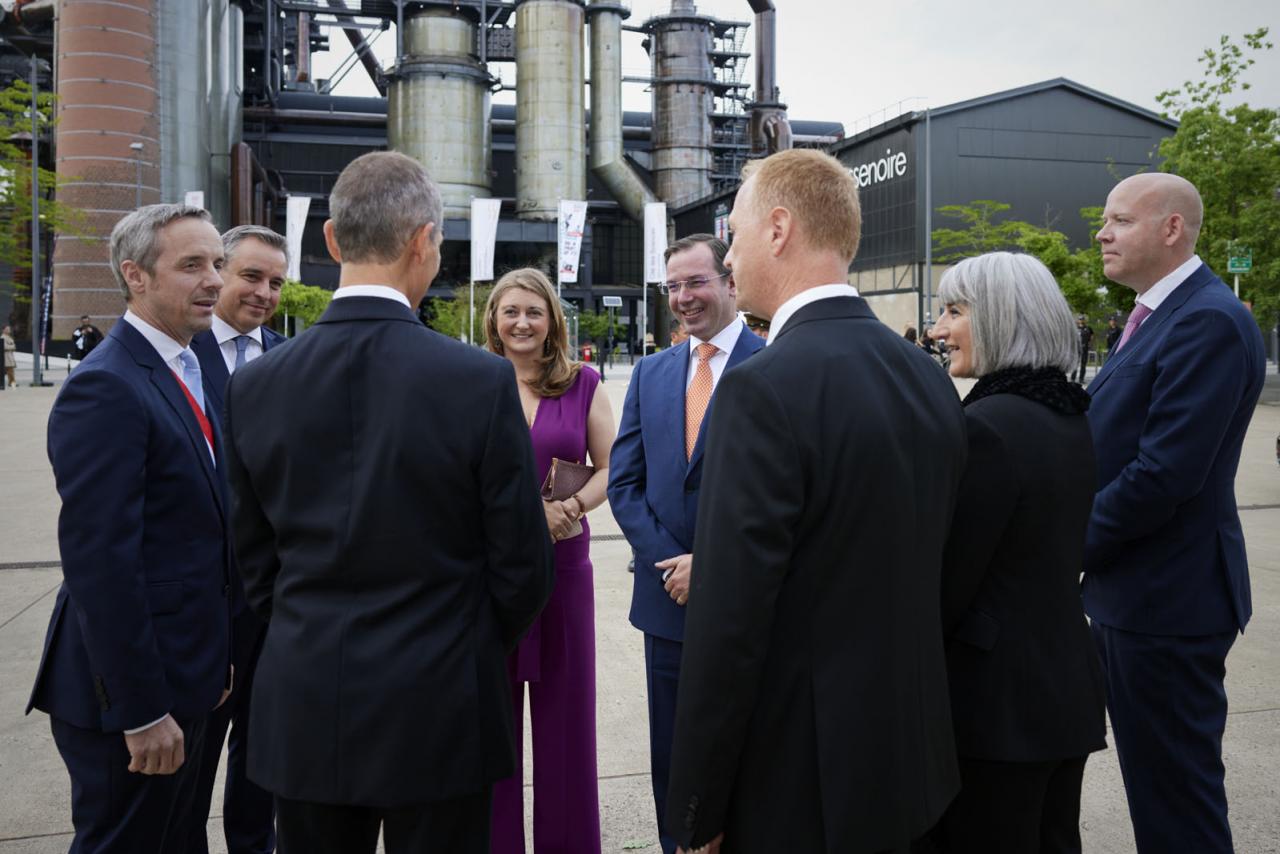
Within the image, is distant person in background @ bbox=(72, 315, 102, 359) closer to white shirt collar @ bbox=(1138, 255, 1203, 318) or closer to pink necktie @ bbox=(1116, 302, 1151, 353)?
pink necktie @ bbox=(1116, 302, 1151, 353)

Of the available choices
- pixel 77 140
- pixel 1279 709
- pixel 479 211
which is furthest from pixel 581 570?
pixel 77 140

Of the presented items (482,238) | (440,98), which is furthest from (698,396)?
(440,98)

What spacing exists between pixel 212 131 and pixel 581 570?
4854cm

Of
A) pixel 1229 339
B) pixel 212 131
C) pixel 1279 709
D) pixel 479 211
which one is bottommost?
pixel 1279 709

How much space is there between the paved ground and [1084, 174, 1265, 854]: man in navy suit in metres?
0.75

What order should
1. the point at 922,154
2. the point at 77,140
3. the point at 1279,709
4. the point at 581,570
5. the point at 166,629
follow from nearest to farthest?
the point at 166,629 → the point at 581,570 → the point at 1279,709 → the point at 77,140 → the point at 922,154

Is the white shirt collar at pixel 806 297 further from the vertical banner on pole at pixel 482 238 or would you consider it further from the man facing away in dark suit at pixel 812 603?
the vertical banner on pole at pixel 482 238

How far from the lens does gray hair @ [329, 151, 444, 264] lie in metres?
2.11

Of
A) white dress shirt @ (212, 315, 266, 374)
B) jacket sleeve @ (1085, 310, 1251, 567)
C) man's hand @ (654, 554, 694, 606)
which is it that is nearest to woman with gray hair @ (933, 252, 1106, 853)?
jacket sleeve @ (1085, 310, 1251, 567)

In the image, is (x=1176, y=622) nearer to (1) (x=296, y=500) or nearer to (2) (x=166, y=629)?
(1) (x=296, y=500)

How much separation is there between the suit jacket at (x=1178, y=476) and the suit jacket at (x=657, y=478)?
4.03 ft

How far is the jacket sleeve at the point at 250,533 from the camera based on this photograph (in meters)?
2.16

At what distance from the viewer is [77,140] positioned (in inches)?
1594

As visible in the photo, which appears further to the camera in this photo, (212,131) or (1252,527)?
(212,131)
